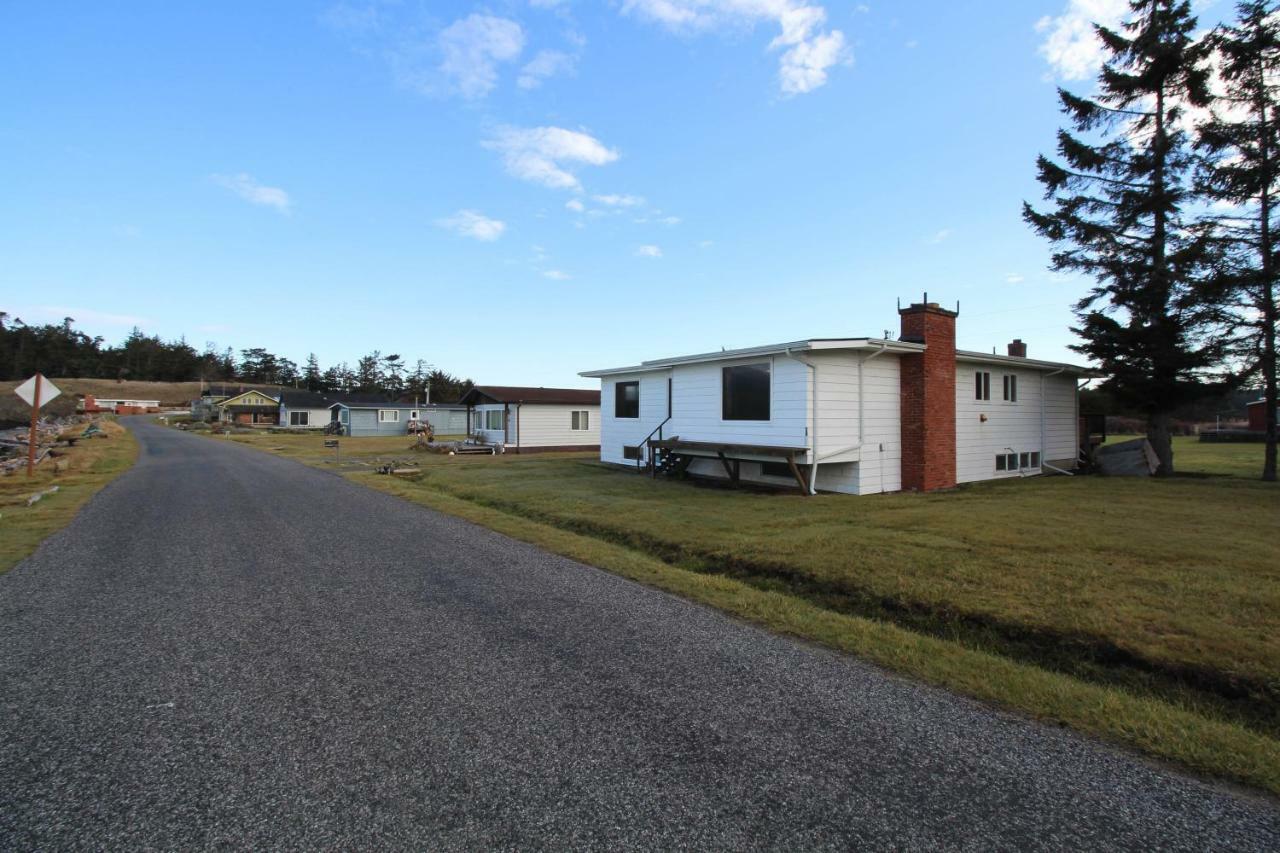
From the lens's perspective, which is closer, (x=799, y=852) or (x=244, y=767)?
(x=799, y=852)

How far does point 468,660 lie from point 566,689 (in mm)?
884

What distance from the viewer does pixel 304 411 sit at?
197 ft

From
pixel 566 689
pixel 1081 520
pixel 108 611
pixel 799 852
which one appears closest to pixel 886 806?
pixel 799 852

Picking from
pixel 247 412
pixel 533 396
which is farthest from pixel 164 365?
pixel 533 396

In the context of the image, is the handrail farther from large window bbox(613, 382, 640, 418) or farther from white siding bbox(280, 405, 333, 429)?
white siding bbox(280, 405, 333, 429)

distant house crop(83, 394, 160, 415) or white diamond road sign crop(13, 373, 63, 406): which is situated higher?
distant house crop(83, 394, 160, 415)

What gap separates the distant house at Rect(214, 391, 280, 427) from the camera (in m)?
67.4

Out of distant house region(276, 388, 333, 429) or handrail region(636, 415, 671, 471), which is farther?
distant house region(276, 388, 333, 429)

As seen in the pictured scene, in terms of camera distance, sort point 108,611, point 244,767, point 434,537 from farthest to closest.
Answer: point 434,537, point 108,611, point 244,767

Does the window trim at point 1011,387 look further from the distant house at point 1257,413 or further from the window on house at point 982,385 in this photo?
the distant house at point 1257,413

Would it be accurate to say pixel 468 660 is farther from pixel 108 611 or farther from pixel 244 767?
pixel 108 611

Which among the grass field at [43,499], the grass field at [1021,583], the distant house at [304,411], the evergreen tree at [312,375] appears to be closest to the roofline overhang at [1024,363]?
the grass field at [1021,583]

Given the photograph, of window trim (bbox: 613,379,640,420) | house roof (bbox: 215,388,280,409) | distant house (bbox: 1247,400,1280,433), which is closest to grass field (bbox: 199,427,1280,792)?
window trim (bbox: 613,379,640,420)

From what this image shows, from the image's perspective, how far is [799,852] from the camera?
2455mm
